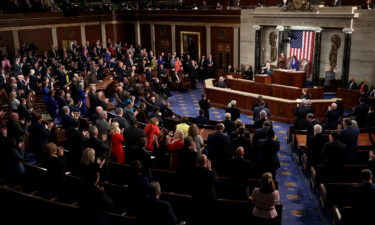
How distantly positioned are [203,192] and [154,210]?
0.99 metres

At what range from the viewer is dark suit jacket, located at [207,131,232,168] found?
6.26 meters

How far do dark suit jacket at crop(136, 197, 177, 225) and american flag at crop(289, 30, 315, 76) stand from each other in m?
13.1

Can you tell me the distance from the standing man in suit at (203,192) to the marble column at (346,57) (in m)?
10.8

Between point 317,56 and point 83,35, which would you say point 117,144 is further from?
point 83,35

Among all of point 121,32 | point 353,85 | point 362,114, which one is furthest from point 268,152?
point 121,32

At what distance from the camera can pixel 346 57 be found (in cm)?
1394

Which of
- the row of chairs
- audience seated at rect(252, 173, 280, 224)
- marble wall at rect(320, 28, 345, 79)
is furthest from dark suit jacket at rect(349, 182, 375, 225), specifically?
marble wall at rect(320, 28, 345, 79)

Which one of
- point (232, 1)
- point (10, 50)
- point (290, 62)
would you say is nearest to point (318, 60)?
point (290, 62)

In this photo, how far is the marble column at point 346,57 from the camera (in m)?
13.6

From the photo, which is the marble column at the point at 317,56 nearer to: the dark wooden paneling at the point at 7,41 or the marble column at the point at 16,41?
the marble column at the point at 16,41

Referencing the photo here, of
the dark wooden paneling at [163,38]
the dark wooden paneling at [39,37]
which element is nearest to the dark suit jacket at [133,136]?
the dark wooden paneling at [39,37]

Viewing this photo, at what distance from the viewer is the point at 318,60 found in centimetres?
1475

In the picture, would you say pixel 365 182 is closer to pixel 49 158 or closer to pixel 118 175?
pixel 118 175

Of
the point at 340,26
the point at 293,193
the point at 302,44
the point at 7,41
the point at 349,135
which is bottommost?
the point at 293,193
